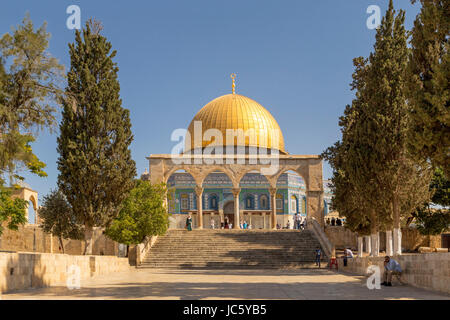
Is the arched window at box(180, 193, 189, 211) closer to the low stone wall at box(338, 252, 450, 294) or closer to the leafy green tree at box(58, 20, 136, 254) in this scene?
the leafy green tree at box(58, 20, 136, 254)

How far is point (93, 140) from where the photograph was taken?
53.0 feet

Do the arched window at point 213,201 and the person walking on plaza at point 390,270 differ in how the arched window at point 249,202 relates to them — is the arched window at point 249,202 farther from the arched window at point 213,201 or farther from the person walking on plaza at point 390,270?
the person walking on plaza at point 390,270

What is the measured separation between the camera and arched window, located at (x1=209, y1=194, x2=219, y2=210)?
44.0 m

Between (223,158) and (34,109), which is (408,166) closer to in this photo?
(34,109)

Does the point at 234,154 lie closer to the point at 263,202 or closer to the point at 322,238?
the point at 263,202

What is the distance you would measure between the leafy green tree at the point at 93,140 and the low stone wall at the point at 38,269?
5.54 feet

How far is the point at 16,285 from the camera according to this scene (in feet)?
35.0

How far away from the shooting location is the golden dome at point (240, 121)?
41344 mm

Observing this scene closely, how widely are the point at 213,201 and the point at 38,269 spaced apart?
32538mm

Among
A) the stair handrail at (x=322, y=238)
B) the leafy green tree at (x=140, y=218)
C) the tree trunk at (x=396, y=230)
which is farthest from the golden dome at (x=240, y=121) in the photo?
the tree trunk at (x=396, y=230)

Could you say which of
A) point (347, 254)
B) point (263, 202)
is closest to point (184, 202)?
point (263, 202)

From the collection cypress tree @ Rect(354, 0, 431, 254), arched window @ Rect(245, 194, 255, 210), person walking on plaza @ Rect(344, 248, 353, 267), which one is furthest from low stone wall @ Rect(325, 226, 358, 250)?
cypress tree @ Rect(354, 0, 431, 254)

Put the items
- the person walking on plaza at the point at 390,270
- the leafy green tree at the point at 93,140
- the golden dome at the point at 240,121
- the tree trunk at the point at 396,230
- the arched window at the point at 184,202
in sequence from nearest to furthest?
the person walking on plaza at the point at 390,270
the tree trunk at the point at 396,230
the leafy green tree at the point at 93,140
the golden dome at the point at 240,121
the arched window at the point at 184,202
